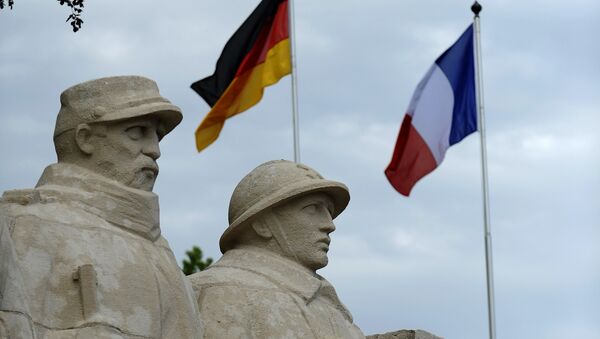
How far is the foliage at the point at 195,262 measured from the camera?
3192 centimetres

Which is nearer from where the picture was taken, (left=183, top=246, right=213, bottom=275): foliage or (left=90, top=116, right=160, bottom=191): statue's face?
(left=90, top=116, right=160, bottom=191): statue's face

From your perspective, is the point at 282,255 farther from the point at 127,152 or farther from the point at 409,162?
the point at 409,162

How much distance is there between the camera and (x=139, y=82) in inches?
655

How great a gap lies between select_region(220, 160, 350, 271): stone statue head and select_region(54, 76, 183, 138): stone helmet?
68.2 inches

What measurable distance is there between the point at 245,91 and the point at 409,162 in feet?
9.07

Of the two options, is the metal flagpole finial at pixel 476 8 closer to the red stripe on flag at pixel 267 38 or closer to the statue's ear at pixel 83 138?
the red stripe on flag at pixel 267 38

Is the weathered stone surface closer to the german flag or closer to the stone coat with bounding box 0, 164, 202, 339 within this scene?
the stone coat with bounding box 0, 164, 202, 339

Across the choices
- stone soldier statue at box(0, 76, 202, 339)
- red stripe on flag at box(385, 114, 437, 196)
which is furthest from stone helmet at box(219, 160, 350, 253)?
red stripe on flag at box(385, 114, 437, 196)

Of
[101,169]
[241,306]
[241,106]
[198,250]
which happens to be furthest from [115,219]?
[198,250]

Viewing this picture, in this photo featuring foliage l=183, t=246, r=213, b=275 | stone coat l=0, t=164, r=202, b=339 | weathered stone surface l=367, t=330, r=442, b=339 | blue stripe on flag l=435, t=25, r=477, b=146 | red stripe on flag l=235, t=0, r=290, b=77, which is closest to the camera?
stone coat l=0, t=164, r=202, b=339

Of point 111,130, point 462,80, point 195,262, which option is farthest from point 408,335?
point 195,262

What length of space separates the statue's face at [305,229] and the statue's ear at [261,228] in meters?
0.11

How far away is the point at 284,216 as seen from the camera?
59.8 feet

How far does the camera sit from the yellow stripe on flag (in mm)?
23500
